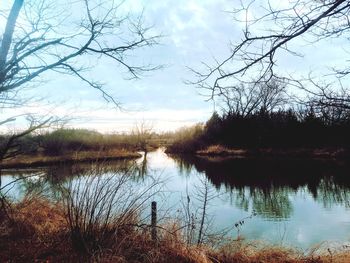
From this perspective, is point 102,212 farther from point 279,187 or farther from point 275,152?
point 275,152

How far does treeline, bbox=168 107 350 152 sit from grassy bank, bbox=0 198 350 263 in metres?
29.6

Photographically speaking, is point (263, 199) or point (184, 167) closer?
point (263, 199)

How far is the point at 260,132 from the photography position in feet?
130

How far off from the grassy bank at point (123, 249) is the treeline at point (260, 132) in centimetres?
2958

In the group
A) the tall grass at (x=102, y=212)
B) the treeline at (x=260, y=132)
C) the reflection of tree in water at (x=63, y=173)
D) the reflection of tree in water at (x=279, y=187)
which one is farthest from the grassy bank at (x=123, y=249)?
the treeline at (x=260, y=132)

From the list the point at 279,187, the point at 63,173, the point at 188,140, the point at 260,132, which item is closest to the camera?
the point at 63,173

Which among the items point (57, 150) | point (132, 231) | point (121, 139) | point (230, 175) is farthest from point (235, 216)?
point (121, 139)

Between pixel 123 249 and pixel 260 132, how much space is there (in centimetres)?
3611

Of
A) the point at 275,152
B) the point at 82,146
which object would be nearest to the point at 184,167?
the point at 82,146

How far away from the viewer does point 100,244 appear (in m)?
4.88

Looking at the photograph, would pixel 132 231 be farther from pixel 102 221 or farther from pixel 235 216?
pixel 235 216

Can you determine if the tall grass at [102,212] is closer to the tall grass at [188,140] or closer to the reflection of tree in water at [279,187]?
the reflection of tree in water at [279,187]

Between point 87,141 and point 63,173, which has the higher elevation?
point 87,141

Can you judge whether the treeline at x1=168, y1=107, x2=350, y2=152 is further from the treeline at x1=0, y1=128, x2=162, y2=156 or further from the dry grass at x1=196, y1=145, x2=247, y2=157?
the treeline at x1=0, y1=128, x2=162, y2=156
